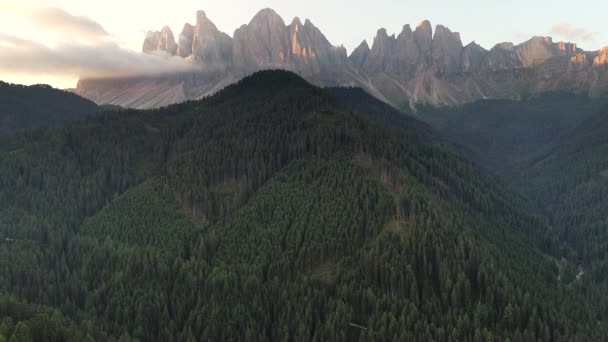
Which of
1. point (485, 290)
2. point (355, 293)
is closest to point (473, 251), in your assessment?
point (485, 290)

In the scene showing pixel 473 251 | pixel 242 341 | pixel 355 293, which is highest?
pixel 473 251

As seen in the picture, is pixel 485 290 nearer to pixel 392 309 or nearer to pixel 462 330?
pixel 462 330

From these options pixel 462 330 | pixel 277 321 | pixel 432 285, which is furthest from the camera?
pixel 432 285

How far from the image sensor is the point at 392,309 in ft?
538

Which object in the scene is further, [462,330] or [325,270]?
[325,270]

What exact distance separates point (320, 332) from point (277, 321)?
18570 millimetres

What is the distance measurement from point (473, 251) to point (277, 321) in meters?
84.4

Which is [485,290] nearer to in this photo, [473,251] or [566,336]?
[473,251]

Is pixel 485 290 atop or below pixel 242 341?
atop

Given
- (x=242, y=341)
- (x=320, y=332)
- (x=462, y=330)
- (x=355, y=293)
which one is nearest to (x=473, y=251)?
(x=462, y=330)

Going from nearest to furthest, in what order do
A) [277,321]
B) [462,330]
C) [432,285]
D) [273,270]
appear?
[462,330] → [277,321] → [432,285] → [273,270]

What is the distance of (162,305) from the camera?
568ft

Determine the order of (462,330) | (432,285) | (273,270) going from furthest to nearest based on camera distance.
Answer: (273,270), (432,285), (462,330)

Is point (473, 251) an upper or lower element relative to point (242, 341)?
upper
